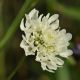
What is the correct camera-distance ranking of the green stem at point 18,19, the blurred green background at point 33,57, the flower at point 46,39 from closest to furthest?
the flower at point 46,39
the green stem at point 18,19
the blurred green background at point 33,57

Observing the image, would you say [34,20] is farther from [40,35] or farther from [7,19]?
[7,19]

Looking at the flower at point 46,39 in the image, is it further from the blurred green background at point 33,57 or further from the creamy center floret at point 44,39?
the blurred green background at point 33,57

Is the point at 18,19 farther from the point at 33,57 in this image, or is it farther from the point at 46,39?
the point at 33,57

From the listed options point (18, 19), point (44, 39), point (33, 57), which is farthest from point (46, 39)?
point (33, 57)

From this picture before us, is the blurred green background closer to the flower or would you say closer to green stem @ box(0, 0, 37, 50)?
green stem @ box(0, 0, 37, 50)

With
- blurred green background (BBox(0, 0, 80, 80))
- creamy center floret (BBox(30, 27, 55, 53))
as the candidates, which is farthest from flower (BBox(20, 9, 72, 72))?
blurred green background (BBox(0, 0, 80, 80))

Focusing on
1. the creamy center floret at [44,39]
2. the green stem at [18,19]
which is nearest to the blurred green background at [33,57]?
the green stem at [18,19]

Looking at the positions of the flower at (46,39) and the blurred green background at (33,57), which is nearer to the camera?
the flower at (46,39)

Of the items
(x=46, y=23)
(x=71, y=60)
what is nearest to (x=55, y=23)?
(x=46, y=23)
